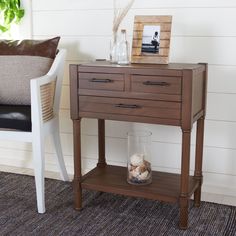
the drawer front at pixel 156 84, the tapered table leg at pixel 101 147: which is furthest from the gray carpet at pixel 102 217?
the drawer front at pixel 156 84

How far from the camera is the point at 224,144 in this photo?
2.32 m

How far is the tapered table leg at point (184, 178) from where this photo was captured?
1.84 m

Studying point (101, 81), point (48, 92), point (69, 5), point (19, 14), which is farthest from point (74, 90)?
point (19, 14)

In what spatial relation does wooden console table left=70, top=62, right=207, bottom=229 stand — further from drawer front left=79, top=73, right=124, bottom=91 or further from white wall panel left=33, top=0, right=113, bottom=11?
white wall panel left=33, top=0, right=113, bottom=11

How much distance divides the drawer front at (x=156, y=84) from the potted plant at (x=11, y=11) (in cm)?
114

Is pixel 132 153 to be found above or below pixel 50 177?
above

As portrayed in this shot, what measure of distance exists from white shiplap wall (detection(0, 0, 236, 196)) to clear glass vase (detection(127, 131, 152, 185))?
292 mm

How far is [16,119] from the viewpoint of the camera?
210 cm

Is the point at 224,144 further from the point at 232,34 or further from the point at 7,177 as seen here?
the point at 7,177

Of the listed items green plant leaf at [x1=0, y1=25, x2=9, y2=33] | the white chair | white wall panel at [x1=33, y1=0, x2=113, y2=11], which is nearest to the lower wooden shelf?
the white chair

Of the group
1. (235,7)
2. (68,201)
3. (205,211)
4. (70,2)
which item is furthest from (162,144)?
Answer: (70,2)

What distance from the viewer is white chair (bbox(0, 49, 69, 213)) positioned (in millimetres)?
2055

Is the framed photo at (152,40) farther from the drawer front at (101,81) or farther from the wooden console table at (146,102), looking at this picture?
the drawer front at (101,81)

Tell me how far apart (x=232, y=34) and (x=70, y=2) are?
1.00m
